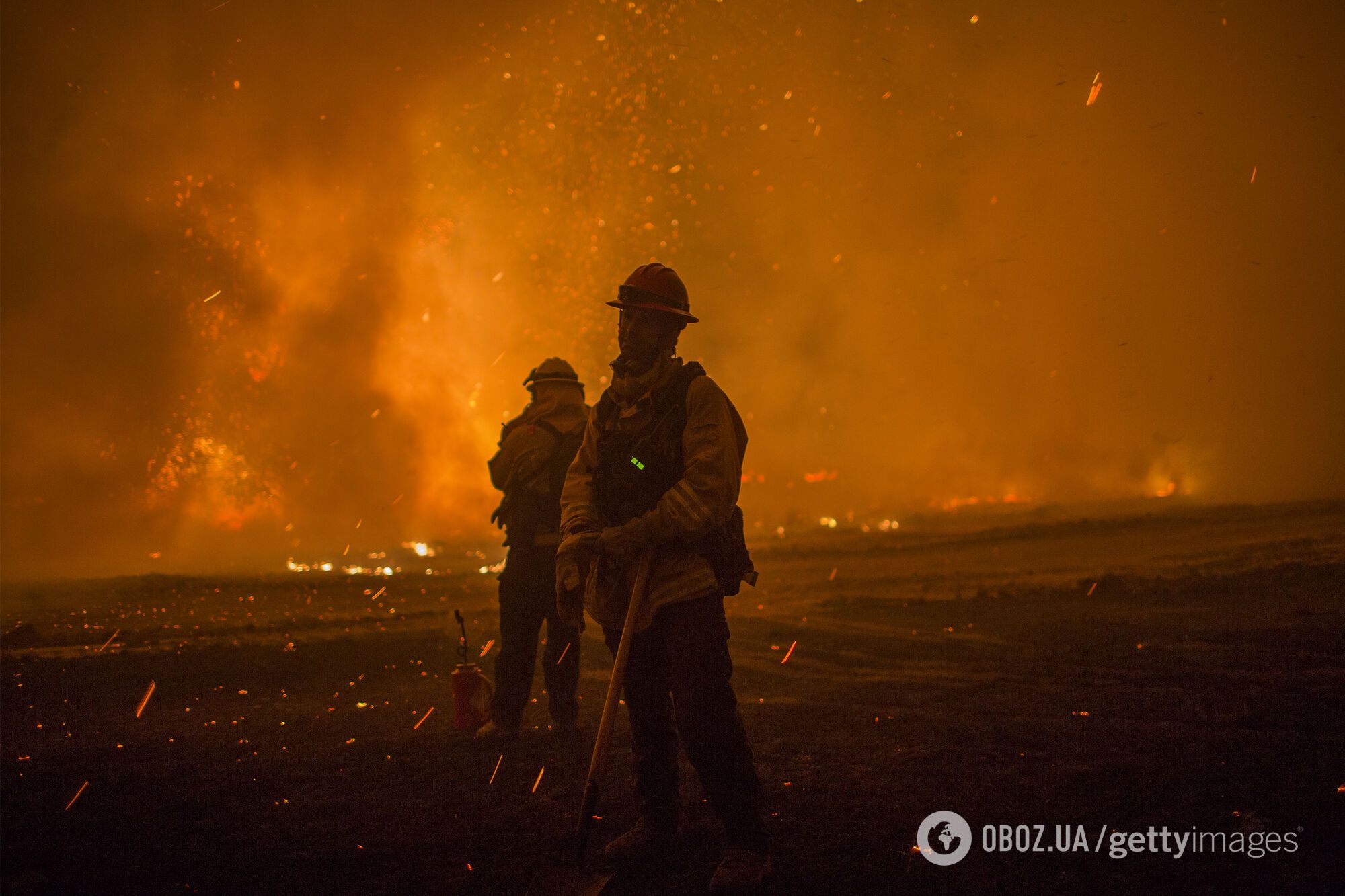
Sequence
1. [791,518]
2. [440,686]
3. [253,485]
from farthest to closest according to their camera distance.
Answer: [791,518] < [253,485] < [440,686]

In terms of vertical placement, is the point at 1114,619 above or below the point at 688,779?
above

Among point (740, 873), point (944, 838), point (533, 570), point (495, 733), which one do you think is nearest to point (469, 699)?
point (495, 733)

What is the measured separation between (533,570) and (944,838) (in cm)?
271

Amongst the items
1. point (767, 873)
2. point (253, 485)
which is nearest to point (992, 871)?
point (767, 873)

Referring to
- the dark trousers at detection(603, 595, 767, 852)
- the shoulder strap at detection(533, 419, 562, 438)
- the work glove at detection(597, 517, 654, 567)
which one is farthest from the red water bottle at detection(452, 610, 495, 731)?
the work glove at detection(597, 517, 654, 567)

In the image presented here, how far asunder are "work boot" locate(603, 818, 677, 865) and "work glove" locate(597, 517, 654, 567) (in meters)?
1.02

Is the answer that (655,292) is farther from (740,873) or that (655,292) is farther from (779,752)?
(779,752)

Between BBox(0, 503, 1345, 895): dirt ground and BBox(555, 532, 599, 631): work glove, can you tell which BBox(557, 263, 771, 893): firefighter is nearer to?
BBox(555, 532, 599, 631): work glove

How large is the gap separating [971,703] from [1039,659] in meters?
1.87

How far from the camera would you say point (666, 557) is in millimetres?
3162

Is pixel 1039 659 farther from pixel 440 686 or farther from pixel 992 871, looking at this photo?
pixel 440 686

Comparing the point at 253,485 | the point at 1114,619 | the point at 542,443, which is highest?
the point at 253,485

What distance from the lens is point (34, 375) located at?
969 inches

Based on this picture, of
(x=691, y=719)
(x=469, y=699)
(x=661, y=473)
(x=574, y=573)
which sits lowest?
(x=469, y=699)
